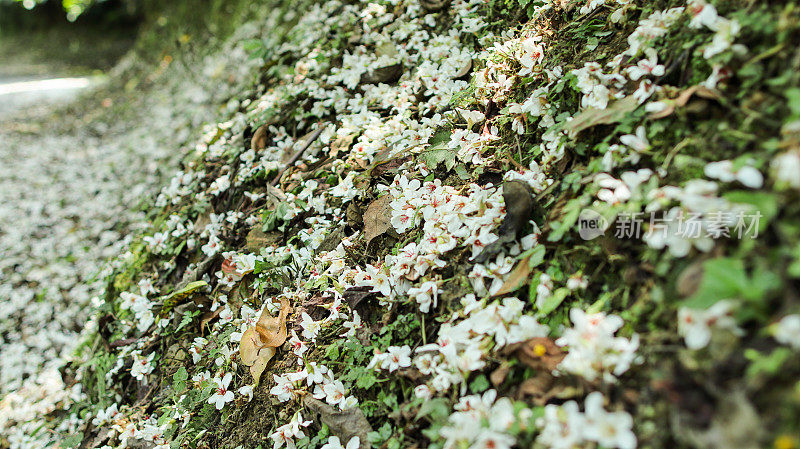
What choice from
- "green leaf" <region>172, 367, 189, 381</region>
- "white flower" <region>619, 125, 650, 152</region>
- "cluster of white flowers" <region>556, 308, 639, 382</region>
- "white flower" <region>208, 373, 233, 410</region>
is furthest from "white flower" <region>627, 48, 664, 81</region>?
"green leaf" <region>172, 367, 189, 381</region>

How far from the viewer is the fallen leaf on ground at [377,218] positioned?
2.43 m

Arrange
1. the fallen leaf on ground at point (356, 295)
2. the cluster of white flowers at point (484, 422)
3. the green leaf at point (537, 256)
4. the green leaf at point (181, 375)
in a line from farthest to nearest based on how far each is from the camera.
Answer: the green leaf at point (181, 375)
the fallen leaf on ground at point (356, 295)
the green leaf at point (537, 256)
the cluster of white flowers at point (484, 422)

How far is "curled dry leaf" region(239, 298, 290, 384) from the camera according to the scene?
2338 mm

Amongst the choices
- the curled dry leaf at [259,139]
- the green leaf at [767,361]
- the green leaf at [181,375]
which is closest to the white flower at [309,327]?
the green leaf at [181,375]

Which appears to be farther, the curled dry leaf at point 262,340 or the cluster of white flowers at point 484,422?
the curled dry leaf at point 262,340

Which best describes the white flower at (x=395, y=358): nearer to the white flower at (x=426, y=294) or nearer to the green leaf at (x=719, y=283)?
the white flower at (x=426, y=294)

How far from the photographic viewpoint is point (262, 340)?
93.3 inches

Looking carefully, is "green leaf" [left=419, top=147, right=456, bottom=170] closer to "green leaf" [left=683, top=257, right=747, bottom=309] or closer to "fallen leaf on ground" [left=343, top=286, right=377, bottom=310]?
"fallen leaf on ground" [left=343, top=286, right=377, bottom=310]

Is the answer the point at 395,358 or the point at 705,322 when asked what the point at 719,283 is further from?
the point at 395,358

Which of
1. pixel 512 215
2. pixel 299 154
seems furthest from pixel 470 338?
pixel 299 154

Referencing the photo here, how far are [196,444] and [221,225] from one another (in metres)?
1.47

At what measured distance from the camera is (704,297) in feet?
4.11

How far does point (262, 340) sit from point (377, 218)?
2.75ft

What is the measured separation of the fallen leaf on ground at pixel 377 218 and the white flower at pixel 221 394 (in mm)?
993
